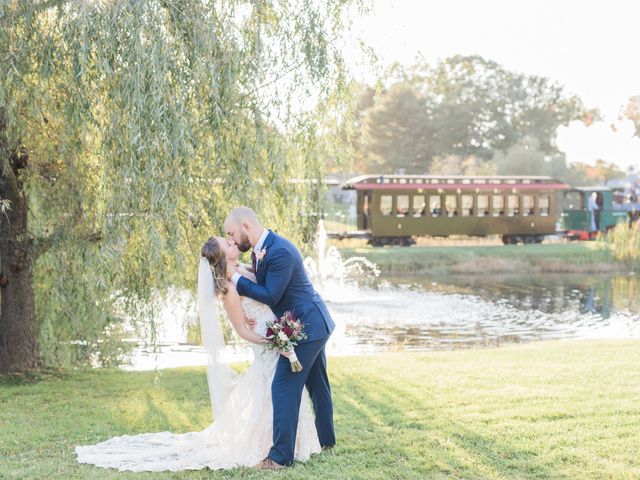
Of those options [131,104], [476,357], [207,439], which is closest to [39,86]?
[131,104]

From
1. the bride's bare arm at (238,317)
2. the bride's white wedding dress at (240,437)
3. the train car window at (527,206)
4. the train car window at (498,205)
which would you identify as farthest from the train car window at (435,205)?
the bride's bare arm at (238,317)

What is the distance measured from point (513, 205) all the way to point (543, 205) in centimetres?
→ 140

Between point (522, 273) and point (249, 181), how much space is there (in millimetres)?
19923

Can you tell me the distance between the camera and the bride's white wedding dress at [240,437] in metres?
5.36

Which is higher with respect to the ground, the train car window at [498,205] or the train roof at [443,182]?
the train roof at [443,182]

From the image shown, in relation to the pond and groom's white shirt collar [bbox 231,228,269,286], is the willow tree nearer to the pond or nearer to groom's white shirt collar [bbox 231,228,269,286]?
groom's white shirt collar [bbox 231,228,269,286]

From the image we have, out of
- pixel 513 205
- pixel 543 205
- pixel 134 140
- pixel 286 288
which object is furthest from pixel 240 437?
pixel 543 205

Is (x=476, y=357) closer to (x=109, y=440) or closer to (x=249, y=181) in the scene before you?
(x=249, y=181)

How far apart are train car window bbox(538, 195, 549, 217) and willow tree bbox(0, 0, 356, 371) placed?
966 inches

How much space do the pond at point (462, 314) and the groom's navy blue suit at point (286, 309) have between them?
4.21m

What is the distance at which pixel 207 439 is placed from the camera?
5.60m

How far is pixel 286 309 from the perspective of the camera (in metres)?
5.39

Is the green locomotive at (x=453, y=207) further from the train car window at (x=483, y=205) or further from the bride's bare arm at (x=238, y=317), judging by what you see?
the bride's bare arm at (x=238, y=317)

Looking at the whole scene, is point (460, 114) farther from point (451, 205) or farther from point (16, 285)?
point (16, 285)
